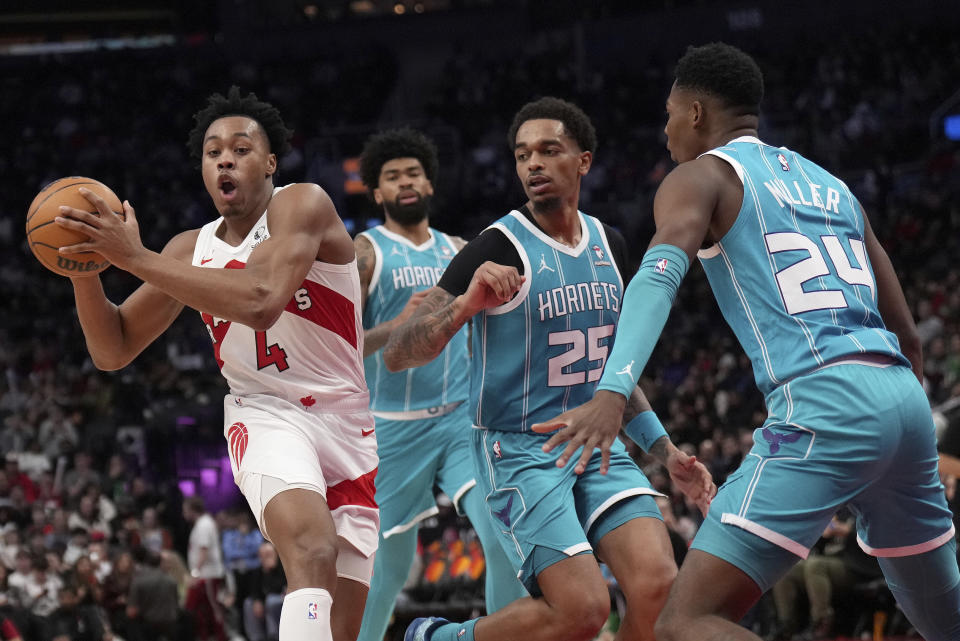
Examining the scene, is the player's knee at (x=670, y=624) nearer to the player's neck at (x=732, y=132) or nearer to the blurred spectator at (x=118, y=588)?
the player's neck at (x=732, y=132)

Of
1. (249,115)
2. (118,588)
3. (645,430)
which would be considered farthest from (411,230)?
(118,588)

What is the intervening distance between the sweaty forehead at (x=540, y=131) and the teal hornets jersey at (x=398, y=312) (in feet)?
4.95

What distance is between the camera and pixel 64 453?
A: 17.6m

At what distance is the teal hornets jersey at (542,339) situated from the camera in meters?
4.97

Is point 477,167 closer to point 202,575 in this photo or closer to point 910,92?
point 910,92

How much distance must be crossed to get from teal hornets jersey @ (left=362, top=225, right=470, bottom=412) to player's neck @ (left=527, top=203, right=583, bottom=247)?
56.0 inches

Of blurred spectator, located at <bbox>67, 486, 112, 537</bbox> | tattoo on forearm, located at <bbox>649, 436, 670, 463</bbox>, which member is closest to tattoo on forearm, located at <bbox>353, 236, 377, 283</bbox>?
tattoo on forearm, located at <bbox>649, 436, 670, 463</bbox>

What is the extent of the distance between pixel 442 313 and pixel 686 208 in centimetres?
153

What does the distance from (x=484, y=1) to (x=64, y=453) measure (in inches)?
586

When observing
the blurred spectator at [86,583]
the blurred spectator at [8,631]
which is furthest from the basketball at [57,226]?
the blurred spectator at [86,583]

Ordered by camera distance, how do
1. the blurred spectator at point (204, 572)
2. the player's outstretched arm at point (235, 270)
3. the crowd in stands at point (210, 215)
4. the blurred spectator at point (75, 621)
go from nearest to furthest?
1. the player's outstretched arm at point (235, 270)
2. the blurred spectator at point (75, 621)
3. the crowd in stands at point (210, 215)
4. the blurred spectator at point (204, 572)

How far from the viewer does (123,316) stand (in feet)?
16.1

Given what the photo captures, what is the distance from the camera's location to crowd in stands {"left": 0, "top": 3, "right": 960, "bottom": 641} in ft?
41.0

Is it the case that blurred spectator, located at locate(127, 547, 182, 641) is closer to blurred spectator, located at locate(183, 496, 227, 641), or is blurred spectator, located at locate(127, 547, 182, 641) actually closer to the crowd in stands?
the crowd in stands
